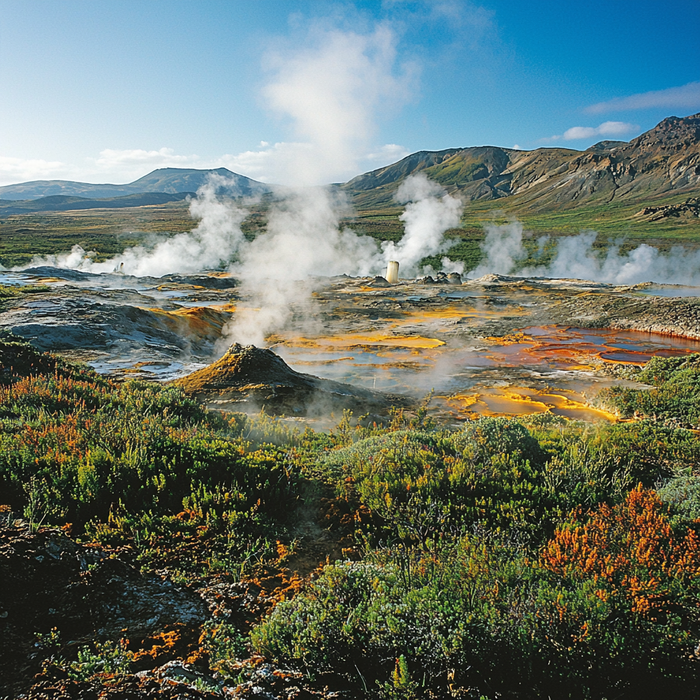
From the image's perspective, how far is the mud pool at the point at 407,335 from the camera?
15.1 m

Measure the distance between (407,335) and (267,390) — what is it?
14965 mm

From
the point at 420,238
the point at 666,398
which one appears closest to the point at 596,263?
the point at 420,238

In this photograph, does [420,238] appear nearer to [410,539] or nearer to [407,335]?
[407,335]

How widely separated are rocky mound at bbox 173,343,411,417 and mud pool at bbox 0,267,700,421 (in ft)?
5.87

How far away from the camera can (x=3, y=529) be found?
11.9ft

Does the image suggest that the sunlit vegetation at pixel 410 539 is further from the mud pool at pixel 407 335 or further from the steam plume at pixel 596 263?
the steam plume at pixel 596 263

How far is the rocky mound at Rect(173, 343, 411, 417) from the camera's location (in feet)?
36.4

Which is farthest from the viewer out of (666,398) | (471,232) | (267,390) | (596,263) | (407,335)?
(471,232)

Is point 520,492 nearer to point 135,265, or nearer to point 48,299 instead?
point 48,299

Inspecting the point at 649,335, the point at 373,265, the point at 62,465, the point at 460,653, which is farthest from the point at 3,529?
the point at 373,265

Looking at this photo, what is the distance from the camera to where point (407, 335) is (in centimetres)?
2547

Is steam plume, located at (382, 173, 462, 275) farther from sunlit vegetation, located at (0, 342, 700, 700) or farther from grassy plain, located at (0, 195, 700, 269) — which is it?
sunlit vegetation, located at (0, 342, 700, 700)

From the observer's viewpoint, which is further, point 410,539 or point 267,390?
point 267,390

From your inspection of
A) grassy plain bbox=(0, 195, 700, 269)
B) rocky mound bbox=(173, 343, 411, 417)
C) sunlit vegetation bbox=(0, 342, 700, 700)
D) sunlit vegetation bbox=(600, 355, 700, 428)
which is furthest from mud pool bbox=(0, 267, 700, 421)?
grassy plain bbox=(0, 195, 700, 269)
